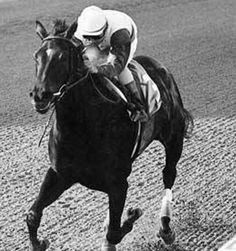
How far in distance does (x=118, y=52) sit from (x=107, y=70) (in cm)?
13

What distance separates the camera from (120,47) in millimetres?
3777

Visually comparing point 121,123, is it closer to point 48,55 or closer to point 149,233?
point 48,55

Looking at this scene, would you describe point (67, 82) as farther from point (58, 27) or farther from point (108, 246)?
point (108, 246)

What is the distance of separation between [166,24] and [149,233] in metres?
7.91

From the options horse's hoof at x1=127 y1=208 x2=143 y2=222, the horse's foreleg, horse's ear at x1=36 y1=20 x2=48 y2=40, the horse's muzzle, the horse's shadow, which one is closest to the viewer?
the horse's muzzle

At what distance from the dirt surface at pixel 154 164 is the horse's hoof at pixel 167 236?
5 cm

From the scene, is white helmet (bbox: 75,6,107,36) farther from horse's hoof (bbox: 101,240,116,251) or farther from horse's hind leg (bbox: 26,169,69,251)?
horse's hoof (bbox: 101,240,116,251)

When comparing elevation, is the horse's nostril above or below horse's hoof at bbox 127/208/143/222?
above

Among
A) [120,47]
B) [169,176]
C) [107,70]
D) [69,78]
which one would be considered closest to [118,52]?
[120,47]

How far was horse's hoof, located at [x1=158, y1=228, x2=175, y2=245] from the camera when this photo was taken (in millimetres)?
4621

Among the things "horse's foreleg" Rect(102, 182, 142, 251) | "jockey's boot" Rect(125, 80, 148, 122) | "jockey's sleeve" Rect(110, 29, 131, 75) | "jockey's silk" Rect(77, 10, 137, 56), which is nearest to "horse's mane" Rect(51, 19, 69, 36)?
"jockey's silk" Rect(77, 10, 137, 56)

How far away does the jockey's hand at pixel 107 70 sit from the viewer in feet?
12.1

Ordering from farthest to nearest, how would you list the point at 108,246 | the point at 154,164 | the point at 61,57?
the point at 154,164
the point at 108,246
the point at 61,57

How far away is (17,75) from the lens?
9.45 m
